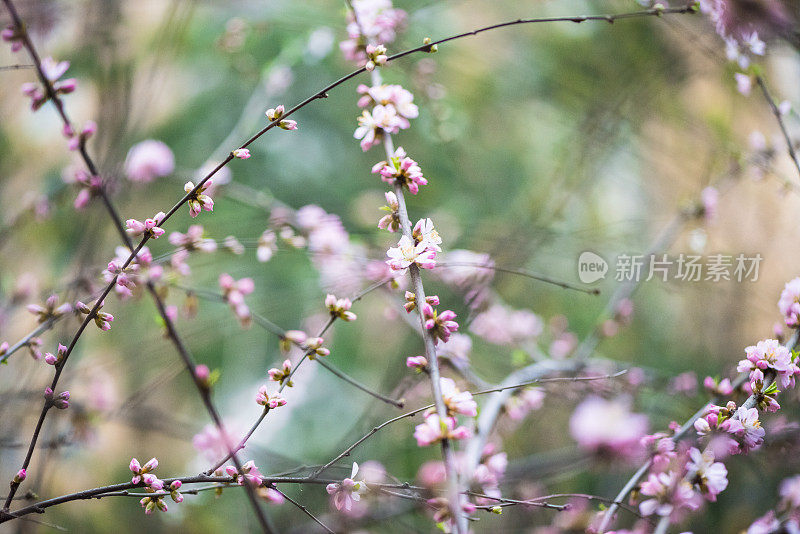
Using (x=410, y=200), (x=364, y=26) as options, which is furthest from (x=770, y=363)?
(x=410, y=200)

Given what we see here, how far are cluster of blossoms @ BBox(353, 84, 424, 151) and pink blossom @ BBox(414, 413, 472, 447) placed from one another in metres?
0.23

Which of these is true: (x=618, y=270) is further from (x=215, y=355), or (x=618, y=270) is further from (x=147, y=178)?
(x=215, y=355)

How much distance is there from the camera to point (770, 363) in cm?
43

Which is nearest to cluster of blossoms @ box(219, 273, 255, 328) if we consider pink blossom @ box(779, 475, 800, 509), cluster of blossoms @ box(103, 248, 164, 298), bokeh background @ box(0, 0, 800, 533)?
cluster of blossoms @ box(103, 248, 164, 298)

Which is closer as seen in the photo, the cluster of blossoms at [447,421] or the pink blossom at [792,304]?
the cluster of blossoms at [447,421]

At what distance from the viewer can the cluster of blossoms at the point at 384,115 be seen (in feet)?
1.49

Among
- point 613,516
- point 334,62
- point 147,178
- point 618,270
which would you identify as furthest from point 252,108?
point 613,516

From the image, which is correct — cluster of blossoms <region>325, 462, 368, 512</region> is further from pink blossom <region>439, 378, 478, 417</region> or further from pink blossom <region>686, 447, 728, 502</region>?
pink blossom <region>686, 447, 728, 502</region>

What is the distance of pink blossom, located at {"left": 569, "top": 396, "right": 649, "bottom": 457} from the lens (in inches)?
30.2

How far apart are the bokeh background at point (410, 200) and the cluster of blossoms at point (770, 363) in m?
0.44

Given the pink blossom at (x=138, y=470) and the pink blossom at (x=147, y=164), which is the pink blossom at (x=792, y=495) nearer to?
the pink blossom at (x=138, y=470)

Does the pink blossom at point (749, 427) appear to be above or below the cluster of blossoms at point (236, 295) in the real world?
below

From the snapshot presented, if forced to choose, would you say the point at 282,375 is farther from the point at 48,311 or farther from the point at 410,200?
the point at 410,200

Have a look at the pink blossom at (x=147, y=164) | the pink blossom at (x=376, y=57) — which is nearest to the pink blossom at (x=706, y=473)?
the pink blossom at (x=376, y=57)
